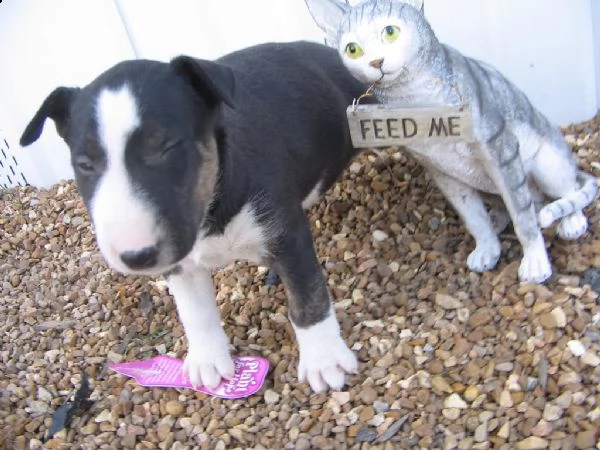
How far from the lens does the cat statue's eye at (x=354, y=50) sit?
260cm

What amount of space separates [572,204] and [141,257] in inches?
66.3

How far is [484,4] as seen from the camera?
3.75m

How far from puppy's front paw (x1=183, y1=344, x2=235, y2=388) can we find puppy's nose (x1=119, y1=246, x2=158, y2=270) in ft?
3.17

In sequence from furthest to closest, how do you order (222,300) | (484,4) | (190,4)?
1. (190,4)
2. (484,4)
3. (222,300)

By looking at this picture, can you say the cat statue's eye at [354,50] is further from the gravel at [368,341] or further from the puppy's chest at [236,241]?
the gravel at [368,341]

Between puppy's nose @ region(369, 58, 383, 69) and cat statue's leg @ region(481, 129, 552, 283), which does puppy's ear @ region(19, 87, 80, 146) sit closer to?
puppy's nose @ region(369, 58, 383, 69)

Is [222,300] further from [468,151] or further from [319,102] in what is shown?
[468,151]

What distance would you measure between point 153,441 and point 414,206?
1.54 m

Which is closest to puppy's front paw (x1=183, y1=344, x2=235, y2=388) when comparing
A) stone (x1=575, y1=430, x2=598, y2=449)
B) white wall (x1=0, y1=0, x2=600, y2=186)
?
stone (x1=575, y1=430, x2=598, y2=449)

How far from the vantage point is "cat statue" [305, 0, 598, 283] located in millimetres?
2587

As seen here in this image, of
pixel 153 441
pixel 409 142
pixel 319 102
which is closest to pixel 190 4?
pixel 319 102

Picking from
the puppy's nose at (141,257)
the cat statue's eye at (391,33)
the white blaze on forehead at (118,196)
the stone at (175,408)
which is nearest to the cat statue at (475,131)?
the cat statue's eye at (391,33)

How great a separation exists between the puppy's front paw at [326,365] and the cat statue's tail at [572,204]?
0.87 metres

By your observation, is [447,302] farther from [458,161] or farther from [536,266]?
[458,161]
